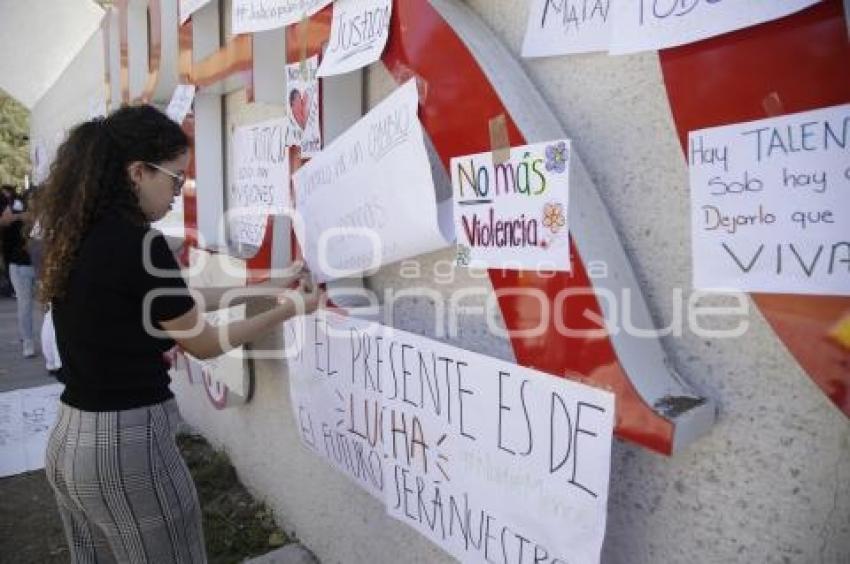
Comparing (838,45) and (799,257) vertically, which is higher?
(838,45)

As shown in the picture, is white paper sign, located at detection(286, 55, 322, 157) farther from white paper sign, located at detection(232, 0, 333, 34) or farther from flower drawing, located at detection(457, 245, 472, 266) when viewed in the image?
flower drawing, located at detection(457, 245, 472, 266)

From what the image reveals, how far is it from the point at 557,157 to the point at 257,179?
2.38 metres

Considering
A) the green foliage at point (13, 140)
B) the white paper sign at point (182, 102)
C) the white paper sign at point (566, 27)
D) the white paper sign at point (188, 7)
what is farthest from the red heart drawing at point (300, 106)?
the green foliage at point (13, 140)

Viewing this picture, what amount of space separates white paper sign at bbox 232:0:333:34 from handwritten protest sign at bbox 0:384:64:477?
2.70m

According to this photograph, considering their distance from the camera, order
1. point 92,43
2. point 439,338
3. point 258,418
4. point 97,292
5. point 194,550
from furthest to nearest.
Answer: point 92,43
point 258,418
point 439,338
point 194,550
point 97,292

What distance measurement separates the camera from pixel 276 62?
306 cm

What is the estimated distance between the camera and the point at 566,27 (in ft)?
5.15

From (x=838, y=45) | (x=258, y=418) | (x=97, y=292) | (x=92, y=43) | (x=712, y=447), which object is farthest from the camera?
(x=92, y=43)

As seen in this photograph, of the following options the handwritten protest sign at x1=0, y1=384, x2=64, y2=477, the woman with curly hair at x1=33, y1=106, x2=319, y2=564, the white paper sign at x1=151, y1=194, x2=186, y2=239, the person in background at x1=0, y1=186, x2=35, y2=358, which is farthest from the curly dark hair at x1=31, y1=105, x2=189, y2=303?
the person in background at x1=0, y1=186, x2=35, y2=358

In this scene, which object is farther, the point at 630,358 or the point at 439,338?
the point at 439,338

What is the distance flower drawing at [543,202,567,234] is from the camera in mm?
1493

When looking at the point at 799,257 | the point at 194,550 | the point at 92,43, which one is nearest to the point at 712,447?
the point at 799,257

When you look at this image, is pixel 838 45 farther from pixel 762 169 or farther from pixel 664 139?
pixel 664 139

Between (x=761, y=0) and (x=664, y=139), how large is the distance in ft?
1.09
